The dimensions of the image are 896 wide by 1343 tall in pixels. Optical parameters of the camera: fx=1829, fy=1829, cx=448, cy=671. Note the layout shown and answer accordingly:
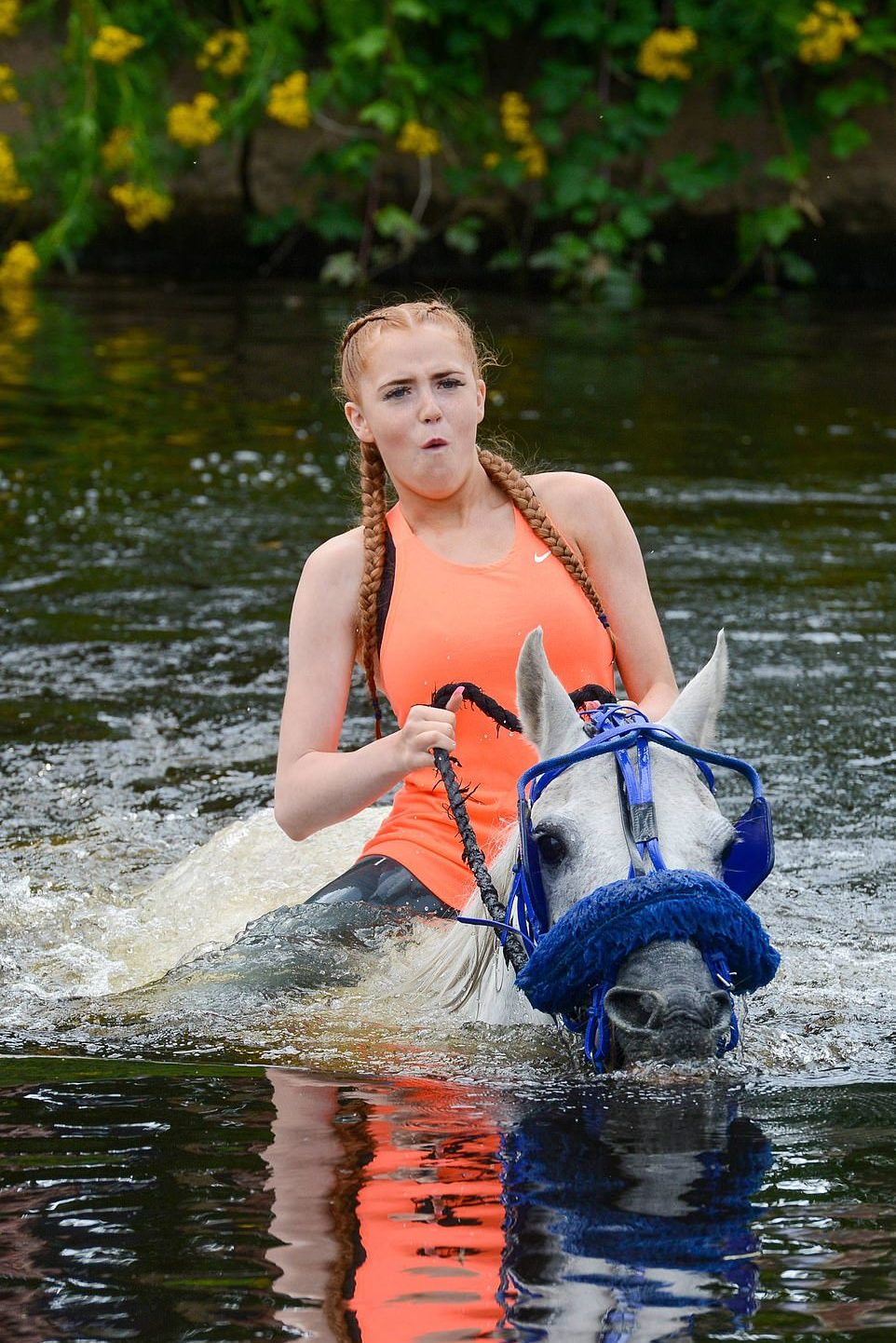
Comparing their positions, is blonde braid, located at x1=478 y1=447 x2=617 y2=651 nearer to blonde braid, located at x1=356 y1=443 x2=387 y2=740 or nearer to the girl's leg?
blonde braid, located at x1=356 y1=443 x2=387 y2=740

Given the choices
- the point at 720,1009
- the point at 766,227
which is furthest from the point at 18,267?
the point at 720,1009

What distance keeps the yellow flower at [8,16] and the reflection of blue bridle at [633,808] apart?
45.1 ft

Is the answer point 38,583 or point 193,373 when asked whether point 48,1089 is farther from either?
point 193,373

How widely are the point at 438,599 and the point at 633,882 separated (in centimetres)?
124

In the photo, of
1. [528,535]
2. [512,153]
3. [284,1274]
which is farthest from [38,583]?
[512,153]

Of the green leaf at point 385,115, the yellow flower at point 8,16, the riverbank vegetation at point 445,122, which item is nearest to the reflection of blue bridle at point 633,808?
the green leaf at point 385,115

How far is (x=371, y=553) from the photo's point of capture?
12.8 ft

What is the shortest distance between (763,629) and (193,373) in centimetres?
626

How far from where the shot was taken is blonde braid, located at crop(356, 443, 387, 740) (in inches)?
154

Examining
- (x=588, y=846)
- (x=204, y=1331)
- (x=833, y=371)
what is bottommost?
(x=204, y=1331)

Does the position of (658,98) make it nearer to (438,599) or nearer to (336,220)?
(336,220)

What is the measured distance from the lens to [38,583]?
7742 millimetres

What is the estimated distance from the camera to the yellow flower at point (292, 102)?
14.4 m

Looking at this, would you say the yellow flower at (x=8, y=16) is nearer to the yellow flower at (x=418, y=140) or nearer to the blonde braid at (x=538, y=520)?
the yellow flower at (x=418, y=140)
